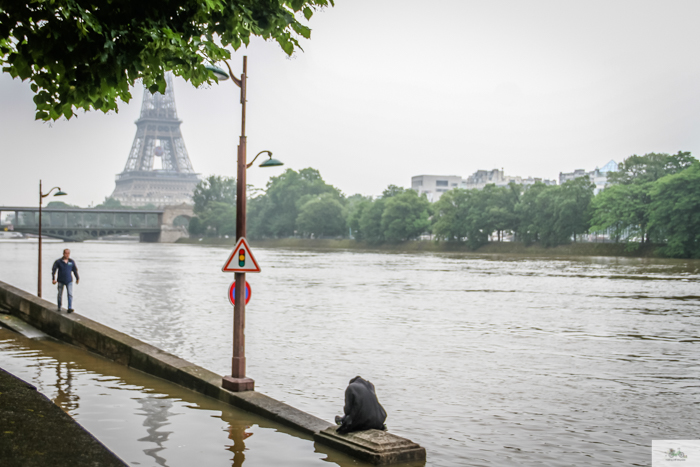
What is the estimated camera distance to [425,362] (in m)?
17.7

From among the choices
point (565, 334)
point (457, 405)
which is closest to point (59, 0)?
point (457, 405)

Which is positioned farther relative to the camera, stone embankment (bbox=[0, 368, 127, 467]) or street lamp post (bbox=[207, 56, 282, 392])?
street lamp post (bbox=[207, 56, 282, 392])

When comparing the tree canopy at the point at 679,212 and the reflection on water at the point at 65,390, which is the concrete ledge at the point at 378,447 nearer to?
the reflection on water at the point at 65,390

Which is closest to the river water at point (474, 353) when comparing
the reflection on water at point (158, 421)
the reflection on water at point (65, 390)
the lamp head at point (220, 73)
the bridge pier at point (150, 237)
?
the reflection on water at point (158, 421)

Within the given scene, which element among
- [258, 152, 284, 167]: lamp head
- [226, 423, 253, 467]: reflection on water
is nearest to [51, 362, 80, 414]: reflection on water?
[226, 423, 253, 467]: reflection on water

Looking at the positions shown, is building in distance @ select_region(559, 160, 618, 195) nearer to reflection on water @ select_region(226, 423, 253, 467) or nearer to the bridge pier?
the bridge pier

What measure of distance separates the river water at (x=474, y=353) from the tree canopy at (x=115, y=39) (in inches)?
241

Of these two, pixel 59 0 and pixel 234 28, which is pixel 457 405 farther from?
pixel 59 0

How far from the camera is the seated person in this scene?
9070mm

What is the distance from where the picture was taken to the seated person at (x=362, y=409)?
9.07 metres

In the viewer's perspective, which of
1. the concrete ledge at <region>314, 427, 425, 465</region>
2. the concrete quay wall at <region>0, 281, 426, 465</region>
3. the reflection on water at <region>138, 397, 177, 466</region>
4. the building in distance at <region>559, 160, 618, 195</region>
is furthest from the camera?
the building in distance at <region>559, 160, 618, 195</region>

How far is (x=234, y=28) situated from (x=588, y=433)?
7972 mm

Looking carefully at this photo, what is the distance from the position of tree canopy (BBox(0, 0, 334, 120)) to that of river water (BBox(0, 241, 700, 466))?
6.11 metres

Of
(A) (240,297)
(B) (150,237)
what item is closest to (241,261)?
(A) (240,297)
